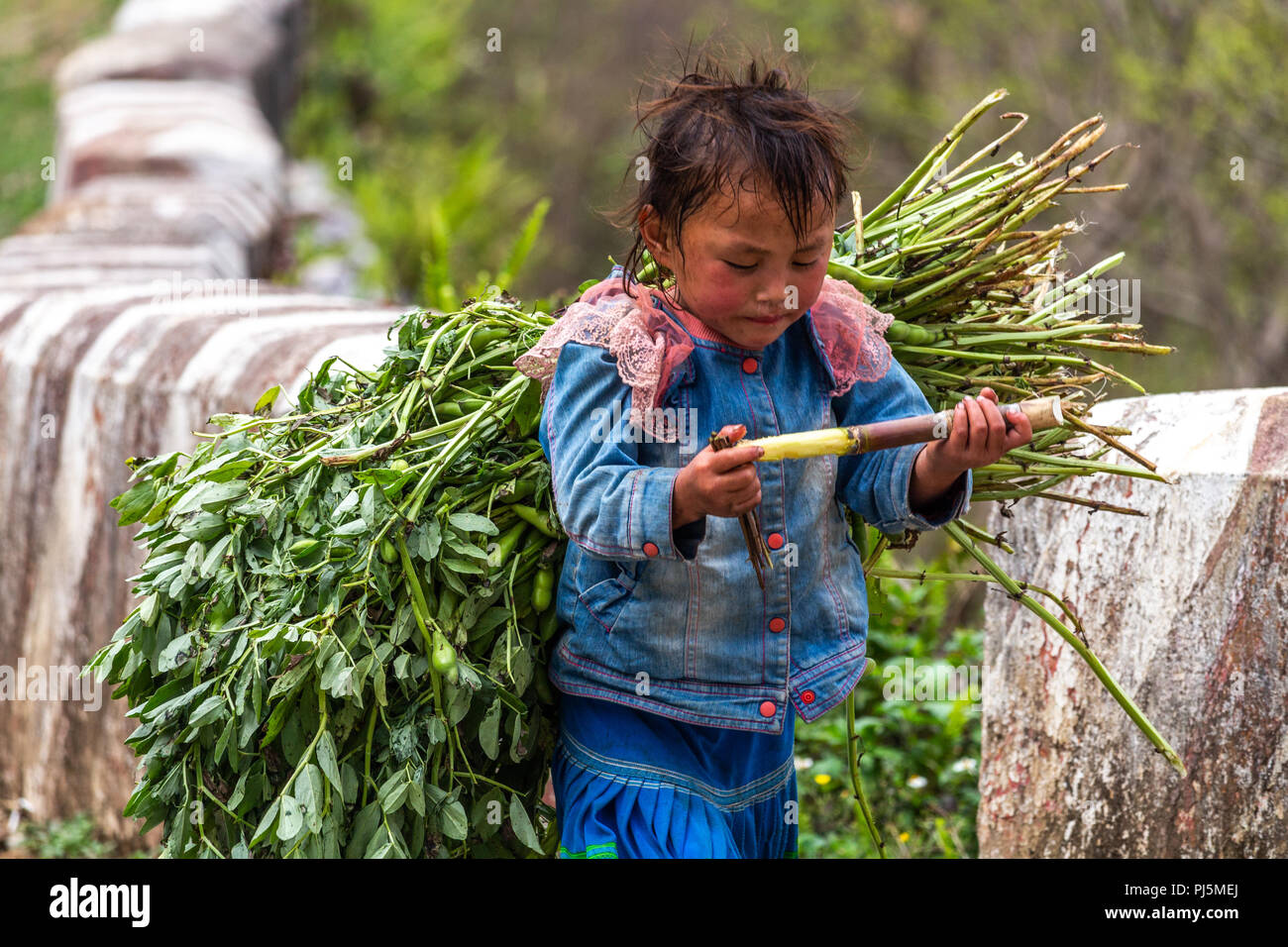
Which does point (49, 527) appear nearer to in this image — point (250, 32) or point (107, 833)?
point (107, 833)

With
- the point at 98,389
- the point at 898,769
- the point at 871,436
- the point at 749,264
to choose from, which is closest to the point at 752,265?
the point at 749,264

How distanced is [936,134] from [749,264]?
958cm

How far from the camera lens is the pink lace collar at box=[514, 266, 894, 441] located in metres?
1.98

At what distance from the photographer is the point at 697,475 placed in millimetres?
1792

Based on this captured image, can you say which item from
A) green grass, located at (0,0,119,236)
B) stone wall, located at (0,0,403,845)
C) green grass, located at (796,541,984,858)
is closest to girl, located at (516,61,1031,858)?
stone wall, located at (0,0,403,845)

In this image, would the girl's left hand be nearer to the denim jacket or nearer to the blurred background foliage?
the denim jacket

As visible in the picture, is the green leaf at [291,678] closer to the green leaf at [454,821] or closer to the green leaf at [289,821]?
the green leaf at [289,821]

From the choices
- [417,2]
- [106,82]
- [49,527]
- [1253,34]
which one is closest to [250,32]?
[106,82]

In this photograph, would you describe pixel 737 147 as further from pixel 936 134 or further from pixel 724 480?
pixel 936 134

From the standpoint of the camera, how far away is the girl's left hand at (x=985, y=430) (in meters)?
1.81

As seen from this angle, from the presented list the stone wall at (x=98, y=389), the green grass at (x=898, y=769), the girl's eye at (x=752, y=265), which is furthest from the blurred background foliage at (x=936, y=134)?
the girl's eye at (x=752, y=265)

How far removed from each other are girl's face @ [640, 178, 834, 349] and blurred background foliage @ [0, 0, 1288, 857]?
2.33 metres

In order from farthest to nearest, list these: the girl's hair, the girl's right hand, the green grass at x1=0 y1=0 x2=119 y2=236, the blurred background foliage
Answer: the green grass at x1=0 y1=0 x2=119 y2=236 < the blurred background foliage < the girl's hair < the girl's right hand

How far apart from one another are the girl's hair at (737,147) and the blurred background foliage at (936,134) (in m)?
2.27
